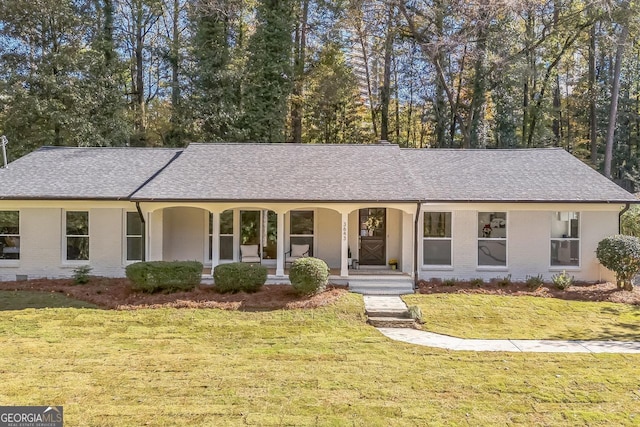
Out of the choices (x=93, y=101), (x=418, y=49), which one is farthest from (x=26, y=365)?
(x=418, y=49)

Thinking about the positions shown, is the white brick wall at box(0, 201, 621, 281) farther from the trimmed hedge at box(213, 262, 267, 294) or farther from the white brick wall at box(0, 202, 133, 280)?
the trimmed hedge at box(213, 262, 267, 294)

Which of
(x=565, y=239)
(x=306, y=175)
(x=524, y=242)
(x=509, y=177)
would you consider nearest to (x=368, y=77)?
(x=509, y=177)

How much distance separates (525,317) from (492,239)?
12.0 ft

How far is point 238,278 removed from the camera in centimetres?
1141

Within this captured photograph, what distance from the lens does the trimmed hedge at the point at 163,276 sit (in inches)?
444

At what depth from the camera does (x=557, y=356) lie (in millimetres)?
7602

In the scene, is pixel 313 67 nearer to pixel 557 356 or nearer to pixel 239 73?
pixel 239 73

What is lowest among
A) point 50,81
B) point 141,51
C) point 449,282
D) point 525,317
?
point 525,317

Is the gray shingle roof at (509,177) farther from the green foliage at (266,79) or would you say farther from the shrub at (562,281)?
the green foliage at (266,79)

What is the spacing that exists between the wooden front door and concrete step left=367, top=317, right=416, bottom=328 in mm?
4967

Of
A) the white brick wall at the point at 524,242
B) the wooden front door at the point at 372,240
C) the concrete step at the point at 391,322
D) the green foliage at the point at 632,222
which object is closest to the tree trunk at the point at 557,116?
the green foliage at the point at 632,222

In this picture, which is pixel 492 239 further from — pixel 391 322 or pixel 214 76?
pixel 214 76

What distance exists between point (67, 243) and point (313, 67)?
19.7 m

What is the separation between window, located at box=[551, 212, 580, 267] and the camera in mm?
13258
